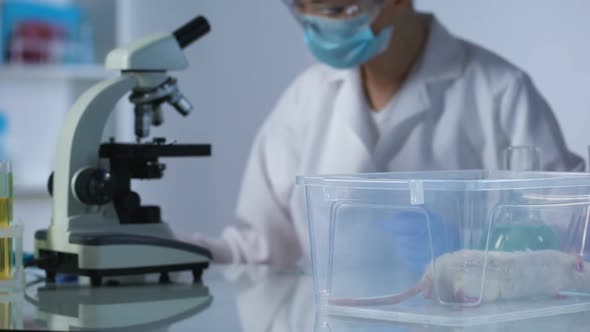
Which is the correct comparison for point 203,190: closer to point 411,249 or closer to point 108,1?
point 108,1

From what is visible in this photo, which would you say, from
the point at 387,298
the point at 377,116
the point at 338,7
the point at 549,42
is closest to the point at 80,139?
the point at 387,298

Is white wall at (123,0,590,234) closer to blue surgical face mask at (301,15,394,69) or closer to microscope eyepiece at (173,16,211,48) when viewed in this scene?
blue surgical face mask at (301,15,394,69)

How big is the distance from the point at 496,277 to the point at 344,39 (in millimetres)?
974

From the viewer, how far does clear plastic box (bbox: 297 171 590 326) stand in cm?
86

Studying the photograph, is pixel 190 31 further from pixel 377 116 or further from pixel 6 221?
pixel 377 116

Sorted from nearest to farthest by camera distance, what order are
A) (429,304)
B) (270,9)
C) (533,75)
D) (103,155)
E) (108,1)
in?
(429,304), (103,155), (533,75), (270,9), (108,1)

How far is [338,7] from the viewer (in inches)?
67.2

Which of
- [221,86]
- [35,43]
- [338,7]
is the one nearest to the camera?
[338,7]

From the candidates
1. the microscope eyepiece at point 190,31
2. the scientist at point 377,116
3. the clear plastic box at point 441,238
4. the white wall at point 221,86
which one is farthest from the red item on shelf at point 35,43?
the clear plastic box at point 441,238

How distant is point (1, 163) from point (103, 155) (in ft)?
0.66

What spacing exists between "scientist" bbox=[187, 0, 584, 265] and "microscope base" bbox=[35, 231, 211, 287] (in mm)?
342

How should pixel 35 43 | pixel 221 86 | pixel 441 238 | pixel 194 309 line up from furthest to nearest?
1. pixel 35 43
2. pixel 221 86
3. pixel 194 309
4. pixel 441 238

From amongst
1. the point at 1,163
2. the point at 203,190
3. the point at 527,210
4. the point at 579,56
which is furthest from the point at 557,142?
the point at 203,190

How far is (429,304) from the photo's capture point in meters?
0.89
